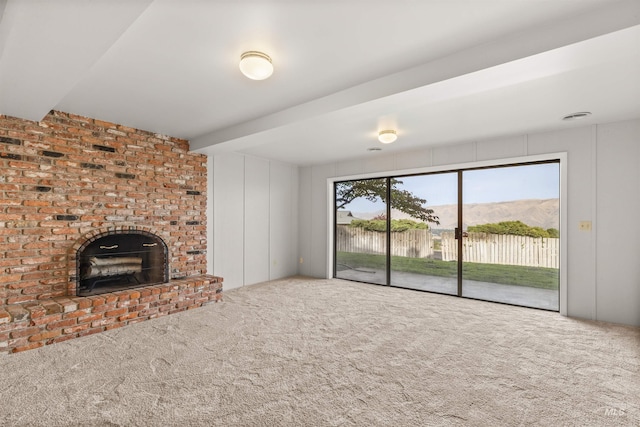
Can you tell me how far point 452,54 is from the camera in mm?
2088

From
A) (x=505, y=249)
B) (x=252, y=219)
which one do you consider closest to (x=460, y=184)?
(x=505, y=249)

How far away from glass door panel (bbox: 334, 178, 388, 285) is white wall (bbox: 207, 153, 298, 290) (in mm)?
1012

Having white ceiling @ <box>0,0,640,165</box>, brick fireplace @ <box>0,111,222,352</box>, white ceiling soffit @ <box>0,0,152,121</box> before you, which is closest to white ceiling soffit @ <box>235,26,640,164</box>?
white ceiling @ <box>0,0,640,165</box>

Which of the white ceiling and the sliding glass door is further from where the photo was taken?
the sliding glass door

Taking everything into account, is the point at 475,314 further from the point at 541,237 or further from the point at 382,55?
the point at 382,55

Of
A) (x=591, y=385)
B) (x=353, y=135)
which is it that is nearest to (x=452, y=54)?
(x=353, y=135)

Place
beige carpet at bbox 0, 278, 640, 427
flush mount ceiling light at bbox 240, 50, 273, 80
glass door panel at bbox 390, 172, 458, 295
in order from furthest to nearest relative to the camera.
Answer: glass door panel at bbox 390, 172, 458, 295 → flush mount ceiling light at bbox 240, 50, 273, 80 → beige carpet at bbox 0, 278, 640, 427

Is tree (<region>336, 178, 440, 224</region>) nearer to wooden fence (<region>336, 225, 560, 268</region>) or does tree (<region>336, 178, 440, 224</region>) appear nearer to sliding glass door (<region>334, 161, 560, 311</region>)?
sliding glass door (<region>334, 161, 560, 311</region>)

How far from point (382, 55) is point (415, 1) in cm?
52

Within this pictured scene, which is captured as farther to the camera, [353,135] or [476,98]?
[353,135]

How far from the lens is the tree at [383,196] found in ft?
17.2

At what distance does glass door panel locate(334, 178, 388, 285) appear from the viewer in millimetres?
5645

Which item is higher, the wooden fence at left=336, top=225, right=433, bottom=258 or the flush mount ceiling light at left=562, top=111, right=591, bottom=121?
the flush mount ceiling light at left=562, top=111, right=591, bottom=121

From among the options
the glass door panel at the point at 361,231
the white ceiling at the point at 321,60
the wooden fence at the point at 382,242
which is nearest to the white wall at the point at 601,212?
the white ceiling at the point at 321,60
